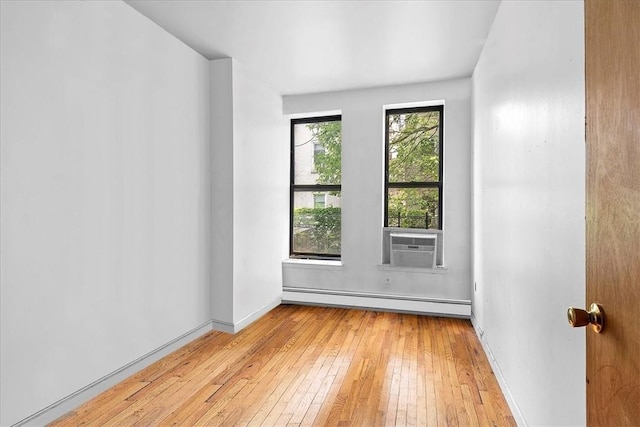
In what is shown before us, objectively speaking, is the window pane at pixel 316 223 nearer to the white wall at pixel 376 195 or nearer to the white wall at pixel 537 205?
the white wall at pixel 376 195

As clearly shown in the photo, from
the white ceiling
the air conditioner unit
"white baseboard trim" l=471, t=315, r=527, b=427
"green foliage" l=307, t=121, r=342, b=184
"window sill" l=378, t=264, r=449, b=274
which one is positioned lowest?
"white baseboard trim" l=471, t=315, r=527, b=427

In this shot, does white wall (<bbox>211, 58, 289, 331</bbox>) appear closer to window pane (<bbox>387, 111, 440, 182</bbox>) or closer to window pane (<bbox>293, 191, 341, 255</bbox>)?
window pane (<bbox>293, 191, 341, 255</bbox>)

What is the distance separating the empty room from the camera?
4.18 ft

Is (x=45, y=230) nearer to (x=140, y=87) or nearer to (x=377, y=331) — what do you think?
(x=140, y=87)

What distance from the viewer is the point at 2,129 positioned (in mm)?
1767

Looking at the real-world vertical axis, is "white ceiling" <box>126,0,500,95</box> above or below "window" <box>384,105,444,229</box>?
above

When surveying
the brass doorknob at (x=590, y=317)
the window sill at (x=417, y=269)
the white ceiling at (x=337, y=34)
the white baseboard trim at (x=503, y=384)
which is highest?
the white ceiling at (x=337, y=34)

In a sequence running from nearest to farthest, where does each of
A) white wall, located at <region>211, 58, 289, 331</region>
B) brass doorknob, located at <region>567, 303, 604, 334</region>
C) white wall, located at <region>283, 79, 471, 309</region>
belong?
1. brass doorknob, located at <region>567, 303, 604, 334</region>
2. white wall, located at <region>211, 58, 289, 331</region>
3. white wall, located at <region>283, 79, 471, 309</region>

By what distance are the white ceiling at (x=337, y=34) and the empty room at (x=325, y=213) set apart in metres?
0.02

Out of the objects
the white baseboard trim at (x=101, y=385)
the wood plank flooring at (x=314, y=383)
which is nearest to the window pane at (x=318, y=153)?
the wood plank flooring at (x=314, y=383)

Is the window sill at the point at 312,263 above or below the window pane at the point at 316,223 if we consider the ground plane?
below

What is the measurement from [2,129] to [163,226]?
125 cm

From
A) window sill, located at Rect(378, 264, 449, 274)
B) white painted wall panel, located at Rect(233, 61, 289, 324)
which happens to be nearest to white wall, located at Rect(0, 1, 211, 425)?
white painted wall panel, located at Rect(233, 61, 289, 324)

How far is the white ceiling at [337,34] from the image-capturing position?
2.51m
